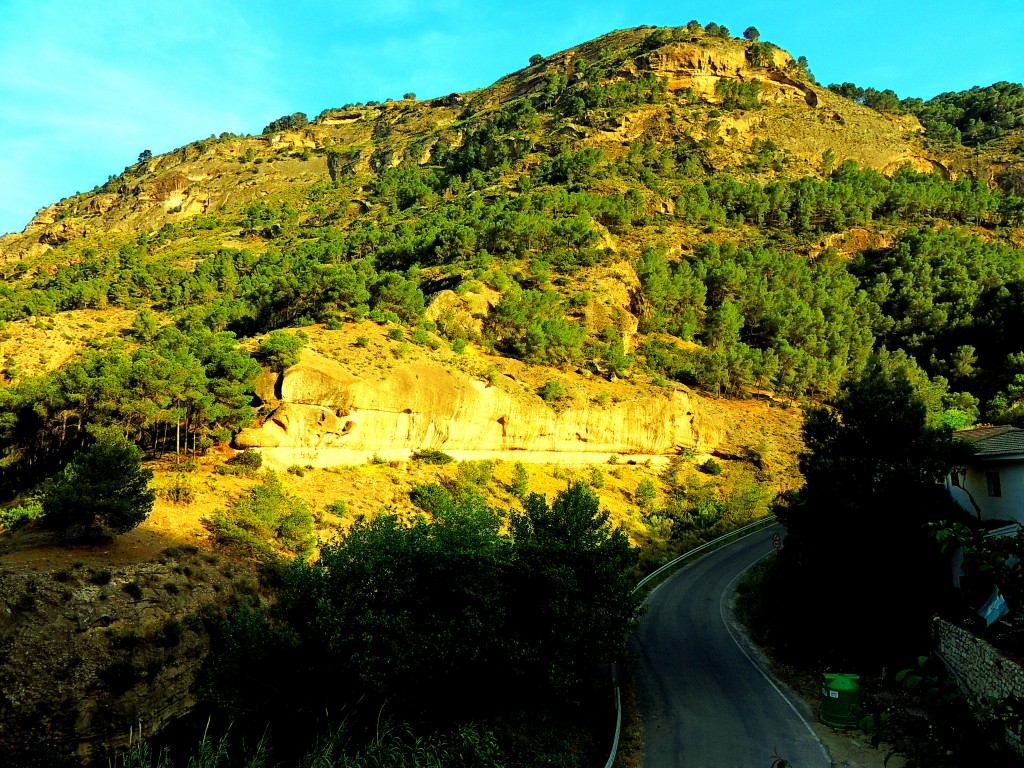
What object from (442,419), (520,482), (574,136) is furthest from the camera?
(574,136)

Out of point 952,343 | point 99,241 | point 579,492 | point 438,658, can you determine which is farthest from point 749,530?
point 99,241

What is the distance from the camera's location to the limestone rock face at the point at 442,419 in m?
37.0

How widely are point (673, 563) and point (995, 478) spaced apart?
17640 mm

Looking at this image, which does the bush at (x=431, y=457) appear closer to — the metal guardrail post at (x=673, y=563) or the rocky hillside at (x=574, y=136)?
the metal guardrail post at (x=673, y=563)

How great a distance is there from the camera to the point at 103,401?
32.9 m

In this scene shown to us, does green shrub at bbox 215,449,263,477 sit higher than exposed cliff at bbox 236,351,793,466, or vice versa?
exposed cliff at bbox 236,351,793,466

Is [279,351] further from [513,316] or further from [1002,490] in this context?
[1002,490]

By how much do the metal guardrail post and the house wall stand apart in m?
13.3

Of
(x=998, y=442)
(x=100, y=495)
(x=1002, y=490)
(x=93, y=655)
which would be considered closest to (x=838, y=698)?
(x=1002, y=490)

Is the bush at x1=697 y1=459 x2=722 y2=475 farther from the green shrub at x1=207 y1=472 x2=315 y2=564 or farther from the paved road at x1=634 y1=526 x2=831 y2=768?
the green shrub at x1=207 y1=472 x2=315 y2=564

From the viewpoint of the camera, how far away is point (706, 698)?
20266mm

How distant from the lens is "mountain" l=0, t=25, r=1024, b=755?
108 ft

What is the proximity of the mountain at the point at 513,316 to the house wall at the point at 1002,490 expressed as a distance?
15.2 meters

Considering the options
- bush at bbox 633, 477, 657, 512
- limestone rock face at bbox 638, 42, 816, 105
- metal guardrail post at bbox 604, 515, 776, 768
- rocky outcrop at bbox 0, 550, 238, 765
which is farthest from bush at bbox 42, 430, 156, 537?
limestone rock face at bbox 638, 42, 816, 105
